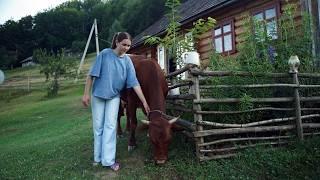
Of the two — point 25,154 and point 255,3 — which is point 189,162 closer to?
point 25,154

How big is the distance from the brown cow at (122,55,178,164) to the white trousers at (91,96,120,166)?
1.79 feet

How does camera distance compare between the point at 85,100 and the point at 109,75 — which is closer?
the point at 85,100

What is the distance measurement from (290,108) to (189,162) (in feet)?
6.81

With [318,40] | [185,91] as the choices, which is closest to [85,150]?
[185,91]

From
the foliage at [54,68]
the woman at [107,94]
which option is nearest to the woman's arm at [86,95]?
the woman at [107,94]

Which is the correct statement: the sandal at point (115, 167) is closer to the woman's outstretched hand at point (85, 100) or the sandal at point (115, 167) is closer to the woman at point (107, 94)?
the woman at point (107, 94)

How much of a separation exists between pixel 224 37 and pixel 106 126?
9034mm

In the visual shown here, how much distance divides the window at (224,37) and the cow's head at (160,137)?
8.01 metres

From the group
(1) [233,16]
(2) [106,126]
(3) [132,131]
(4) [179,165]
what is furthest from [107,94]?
(1) [233,16]

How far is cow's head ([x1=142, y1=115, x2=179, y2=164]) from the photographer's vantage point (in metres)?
5.87

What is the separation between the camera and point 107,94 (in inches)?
237

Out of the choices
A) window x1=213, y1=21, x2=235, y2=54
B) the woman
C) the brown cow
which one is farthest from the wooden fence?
window x1=213, y1=21, x2=235, y2=54

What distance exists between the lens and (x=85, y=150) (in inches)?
299

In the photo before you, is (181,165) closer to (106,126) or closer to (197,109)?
(197,109)
